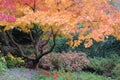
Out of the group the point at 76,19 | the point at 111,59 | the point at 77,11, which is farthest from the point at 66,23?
the point at 111,59

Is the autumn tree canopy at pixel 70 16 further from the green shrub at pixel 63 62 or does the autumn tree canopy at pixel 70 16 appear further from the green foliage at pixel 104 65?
the green foliage at pixel 104 65

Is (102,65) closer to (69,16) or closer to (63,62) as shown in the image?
(63,62)

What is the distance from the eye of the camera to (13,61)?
12.5m

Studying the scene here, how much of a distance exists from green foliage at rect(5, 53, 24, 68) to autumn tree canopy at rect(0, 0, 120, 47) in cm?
246

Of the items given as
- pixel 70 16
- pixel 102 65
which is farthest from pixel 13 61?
pixel 102 65

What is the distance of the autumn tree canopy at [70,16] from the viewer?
923cm

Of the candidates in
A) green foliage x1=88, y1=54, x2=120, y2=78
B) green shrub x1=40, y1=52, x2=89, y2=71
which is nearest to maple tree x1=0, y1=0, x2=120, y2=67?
green shrub x1=40, y1=52, x2=89, y2=71

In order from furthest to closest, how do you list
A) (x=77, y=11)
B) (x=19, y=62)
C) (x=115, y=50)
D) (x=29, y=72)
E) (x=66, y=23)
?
(x=115, y=50) < (x=19, y=62) < (x=29, y=72) < (x=77, y=11) < (x=66, y=23)

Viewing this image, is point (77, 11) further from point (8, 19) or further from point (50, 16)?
point (8, 19)

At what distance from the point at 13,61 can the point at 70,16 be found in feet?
13.4

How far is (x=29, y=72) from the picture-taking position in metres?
11.5

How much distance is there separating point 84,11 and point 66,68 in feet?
14.0

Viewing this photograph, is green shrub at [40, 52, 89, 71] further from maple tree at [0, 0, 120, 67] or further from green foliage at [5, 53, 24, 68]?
maple tree at [0, 0, 120, 67]

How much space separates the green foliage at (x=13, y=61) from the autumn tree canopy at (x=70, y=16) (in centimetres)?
246
